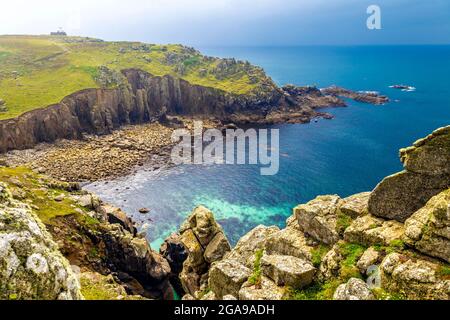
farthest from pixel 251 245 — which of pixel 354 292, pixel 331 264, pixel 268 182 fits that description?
pixel 268 182

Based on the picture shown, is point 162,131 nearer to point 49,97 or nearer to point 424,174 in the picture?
point 49,97

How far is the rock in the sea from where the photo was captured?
21891 millimetres

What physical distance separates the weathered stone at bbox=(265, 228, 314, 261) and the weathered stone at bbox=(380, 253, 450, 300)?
27.3 ft

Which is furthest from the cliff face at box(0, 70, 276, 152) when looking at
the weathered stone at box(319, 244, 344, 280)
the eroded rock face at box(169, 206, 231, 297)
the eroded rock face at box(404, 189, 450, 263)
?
the eroded rock face at box(404, 189, 450, 263)

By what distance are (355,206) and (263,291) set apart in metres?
13.0

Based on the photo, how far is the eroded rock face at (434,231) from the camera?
75.7 ft

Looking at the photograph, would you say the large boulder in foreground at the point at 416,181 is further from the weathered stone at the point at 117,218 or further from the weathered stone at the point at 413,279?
the weathered stone at the point at 117,218

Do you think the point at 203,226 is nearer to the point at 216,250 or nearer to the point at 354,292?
the point at 216,250

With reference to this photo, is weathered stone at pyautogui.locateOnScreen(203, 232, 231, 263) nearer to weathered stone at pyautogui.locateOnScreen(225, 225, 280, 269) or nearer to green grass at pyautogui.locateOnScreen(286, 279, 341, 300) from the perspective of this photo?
weathered stone at pyautogui.locateOnScreen(225, 225, 280, 269)

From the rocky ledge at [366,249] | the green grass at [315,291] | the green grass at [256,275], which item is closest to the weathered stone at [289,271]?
the rocky ledge at [366,249]

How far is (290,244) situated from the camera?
32.7 metres
